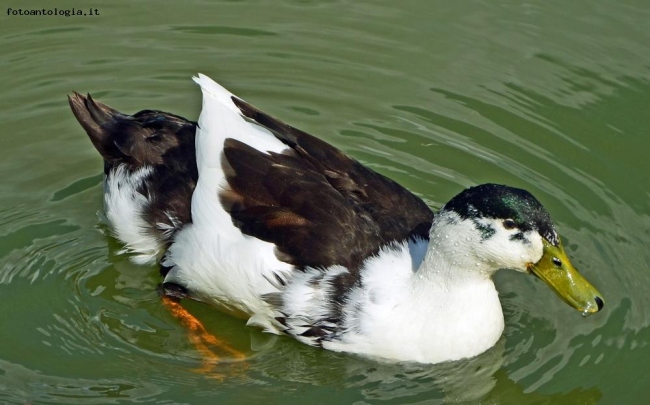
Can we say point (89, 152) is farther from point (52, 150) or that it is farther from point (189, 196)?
point (189, 196)

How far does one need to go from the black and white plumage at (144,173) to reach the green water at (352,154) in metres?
0.36

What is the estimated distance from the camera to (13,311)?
6777 mm

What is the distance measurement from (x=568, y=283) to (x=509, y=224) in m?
0.50

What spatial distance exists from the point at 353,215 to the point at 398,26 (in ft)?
12.3

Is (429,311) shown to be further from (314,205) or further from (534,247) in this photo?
(314,205)

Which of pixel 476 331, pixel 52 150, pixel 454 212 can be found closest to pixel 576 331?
pixel 476 331

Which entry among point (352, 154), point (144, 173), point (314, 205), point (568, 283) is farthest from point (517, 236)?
point (352, 154)

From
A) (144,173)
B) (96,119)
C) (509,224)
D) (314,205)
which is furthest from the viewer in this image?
(96,119)

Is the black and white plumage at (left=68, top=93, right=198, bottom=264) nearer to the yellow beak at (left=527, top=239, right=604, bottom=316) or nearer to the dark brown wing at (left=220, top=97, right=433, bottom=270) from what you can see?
the dark brown wing at (left=220, top=97, right=433, bottom=270)

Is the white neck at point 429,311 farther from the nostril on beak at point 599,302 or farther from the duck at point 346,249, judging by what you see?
the nostril on beak at point 599,302

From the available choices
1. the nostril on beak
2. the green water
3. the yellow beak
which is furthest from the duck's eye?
the green water

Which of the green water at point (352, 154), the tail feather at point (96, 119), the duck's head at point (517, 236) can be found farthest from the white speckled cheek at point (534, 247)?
the tail feather at point (96, 119)

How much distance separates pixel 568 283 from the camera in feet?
20.0

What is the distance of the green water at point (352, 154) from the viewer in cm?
636
